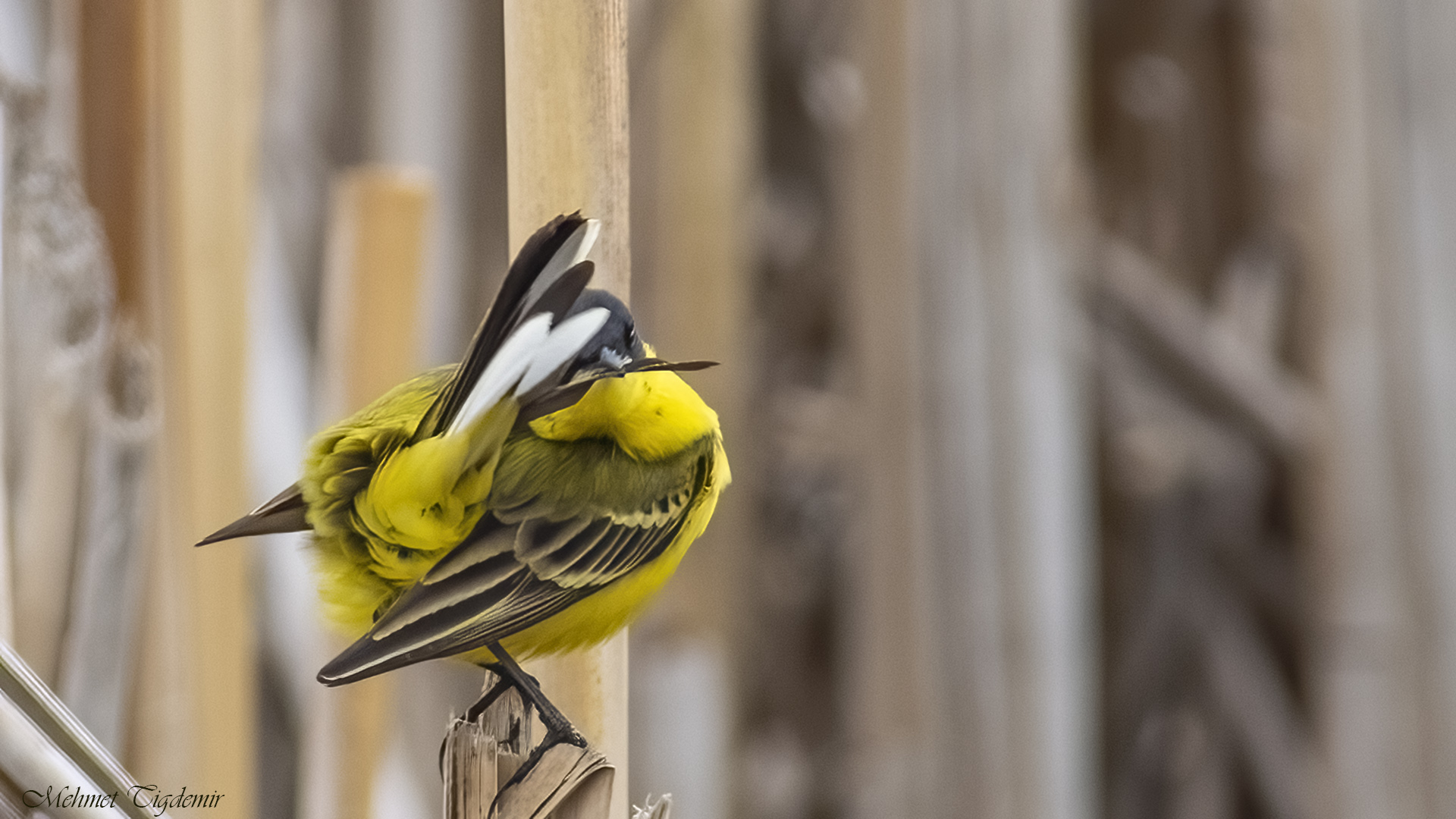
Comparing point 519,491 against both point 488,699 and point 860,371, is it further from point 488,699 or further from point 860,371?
point 860,371

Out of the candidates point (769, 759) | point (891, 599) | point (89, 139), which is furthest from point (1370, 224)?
point (89, 139)

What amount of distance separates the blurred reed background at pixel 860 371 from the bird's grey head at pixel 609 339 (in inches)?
4.4

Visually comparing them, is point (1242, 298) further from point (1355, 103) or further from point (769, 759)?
point (769, 759)

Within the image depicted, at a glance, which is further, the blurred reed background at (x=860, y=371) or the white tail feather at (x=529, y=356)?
the blurred reed background at (x=860, y=371)

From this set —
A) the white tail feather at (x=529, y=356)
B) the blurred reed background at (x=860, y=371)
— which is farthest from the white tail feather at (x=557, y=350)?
the blurred reed background at (x=860, y=371)

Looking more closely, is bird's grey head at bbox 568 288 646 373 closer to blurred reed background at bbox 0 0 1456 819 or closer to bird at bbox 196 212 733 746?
bird at bbox 196 212 733 746

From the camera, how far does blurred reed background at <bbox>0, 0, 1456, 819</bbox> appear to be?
0.43m

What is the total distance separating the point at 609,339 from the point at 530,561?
0.12 ft

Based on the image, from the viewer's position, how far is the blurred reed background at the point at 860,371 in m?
0.43

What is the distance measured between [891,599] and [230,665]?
568 millimetres

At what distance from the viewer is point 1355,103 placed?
91 cm

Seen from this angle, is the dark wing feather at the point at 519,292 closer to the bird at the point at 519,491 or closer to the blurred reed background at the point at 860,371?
the bird at the point at 519,491

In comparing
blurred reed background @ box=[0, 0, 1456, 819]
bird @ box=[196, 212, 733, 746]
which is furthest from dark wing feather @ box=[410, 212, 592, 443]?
blurred reed background @ box=[0, 0, 1456, 819]

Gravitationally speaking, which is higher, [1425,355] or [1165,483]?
[1425,355]
